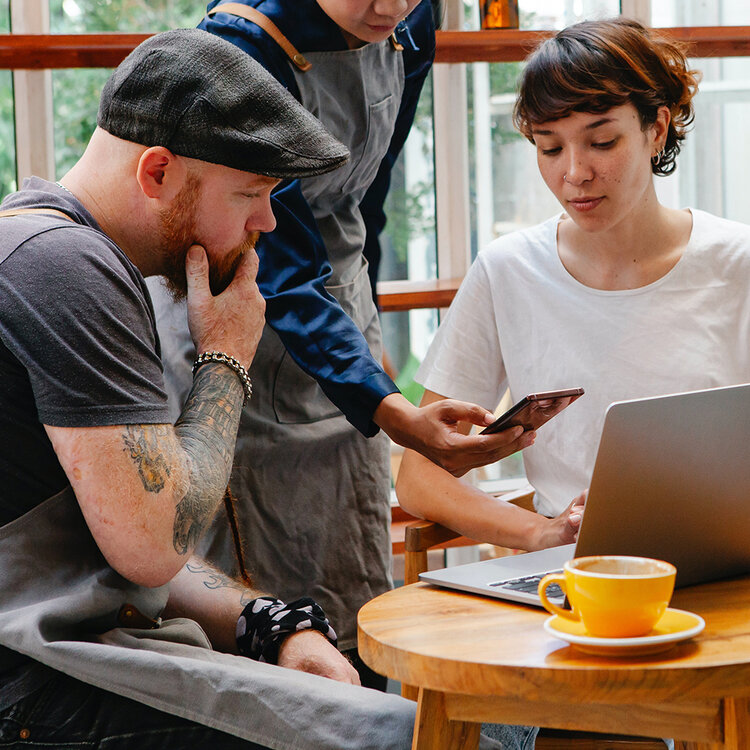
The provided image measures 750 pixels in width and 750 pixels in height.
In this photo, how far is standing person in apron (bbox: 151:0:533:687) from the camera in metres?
1.64

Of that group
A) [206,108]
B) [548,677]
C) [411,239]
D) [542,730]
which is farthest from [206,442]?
[411,239]

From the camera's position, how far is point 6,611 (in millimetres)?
1054

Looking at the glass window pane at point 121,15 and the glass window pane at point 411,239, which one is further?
the glass window pane at point 411,239

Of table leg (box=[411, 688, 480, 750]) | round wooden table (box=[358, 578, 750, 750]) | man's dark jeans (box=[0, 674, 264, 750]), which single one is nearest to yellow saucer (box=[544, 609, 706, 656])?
round wooden table (box=[358, 578, 750, 750])

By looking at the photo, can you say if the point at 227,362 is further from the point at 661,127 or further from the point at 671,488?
the point at 661,127

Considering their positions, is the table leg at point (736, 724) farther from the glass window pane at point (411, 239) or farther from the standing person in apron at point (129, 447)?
the glass window pane at point (411, 239)

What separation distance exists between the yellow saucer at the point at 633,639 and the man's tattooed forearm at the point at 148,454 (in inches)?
15.8

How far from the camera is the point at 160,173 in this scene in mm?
1201

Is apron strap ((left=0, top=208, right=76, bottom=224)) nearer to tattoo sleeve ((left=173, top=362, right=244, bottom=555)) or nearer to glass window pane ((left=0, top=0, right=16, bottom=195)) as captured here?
tattoo sleeve ((left=173, top=362, right=244, bottom=555))


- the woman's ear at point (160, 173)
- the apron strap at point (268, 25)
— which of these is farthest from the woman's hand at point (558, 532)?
the apron strap at point (268, 25)

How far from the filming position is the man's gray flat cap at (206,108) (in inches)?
46.2

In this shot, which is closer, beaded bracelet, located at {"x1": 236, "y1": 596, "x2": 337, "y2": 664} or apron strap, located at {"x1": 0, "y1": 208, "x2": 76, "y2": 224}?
apron strap, located at {"x1": 0, "y1": 208, "x2": 76, "y2": 224}

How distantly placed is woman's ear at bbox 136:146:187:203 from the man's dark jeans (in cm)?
53

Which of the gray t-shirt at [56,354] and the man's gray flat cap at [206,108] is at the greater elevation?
the man's gray flat cap at [206,108]
